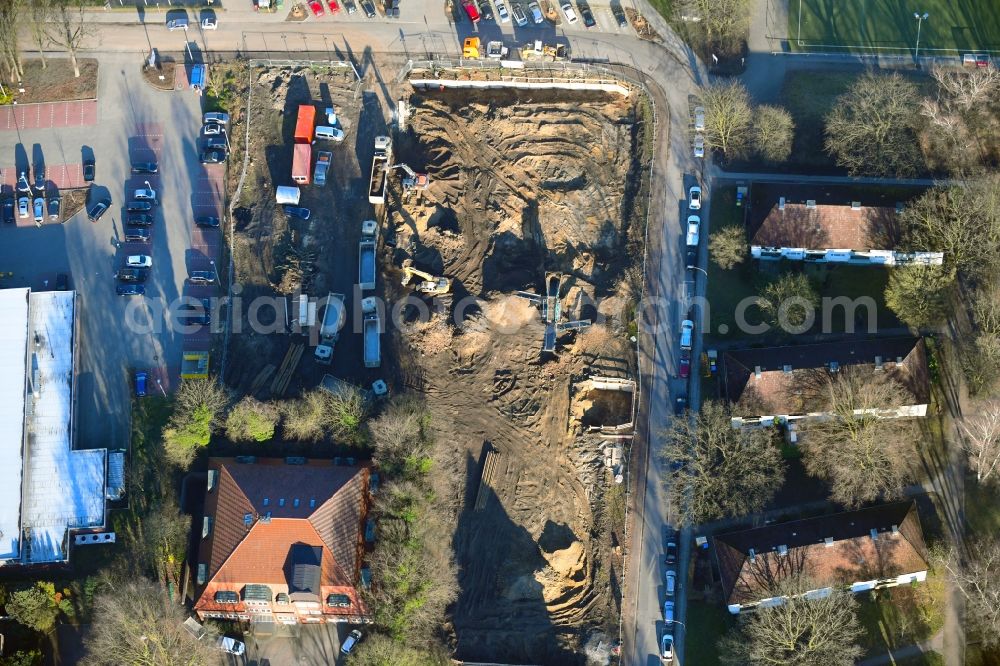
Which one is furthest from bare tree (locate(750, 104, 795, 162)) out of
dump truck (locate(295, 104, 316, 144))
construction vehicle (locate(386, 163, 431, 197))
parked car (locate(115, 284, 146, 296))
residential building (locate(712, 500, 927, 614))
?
parked car (locate(115, 284, 146, 296))

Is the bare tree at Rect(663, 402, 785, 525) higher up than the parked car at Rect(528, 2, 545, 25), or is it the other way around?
the parked car at Rect(528, 2, 545, 25)

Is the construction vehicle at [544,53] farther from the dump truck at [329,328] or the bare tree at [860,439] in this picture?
the bare tree at [860,439]

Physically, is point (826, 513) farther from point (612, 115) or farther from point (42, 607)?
point (42, 607)

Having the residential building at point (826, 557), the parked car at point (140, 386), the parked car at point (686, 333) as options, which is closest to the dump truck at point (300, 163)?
the parked car at point (140, 386)

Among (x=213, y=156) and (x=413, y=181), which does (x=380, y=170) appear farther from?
(x=213, y=156)

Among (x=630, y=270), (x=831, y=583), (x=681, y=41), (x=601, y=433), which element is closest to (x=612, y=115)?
(x=681, y=41)

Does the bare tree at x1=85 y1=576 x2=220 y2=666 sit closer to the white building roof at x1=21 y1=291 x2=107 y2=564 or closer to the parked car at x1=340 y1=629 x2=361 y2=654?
the white building roof at x1=21 y1=291 x2=107 y2=564
